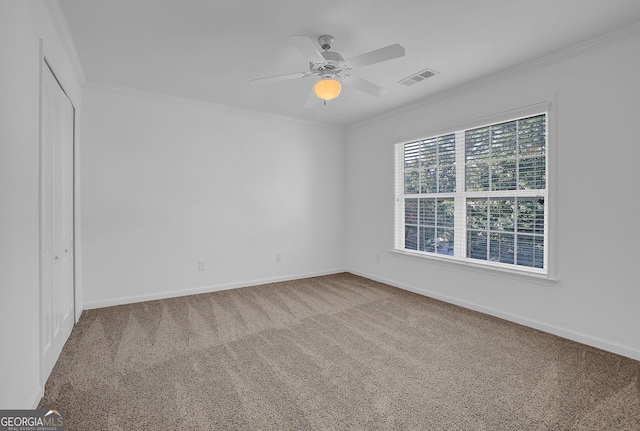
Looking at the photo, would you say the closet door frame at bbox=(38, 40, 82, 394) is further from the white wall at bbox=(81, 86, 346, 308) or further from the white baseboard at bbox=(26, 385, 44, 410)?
the white wall at bbox=(81, 86, 346, 308)

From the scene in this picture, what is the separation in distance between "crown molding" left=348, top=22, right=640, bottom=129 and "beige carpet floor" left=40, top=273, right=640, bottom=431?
101 inches

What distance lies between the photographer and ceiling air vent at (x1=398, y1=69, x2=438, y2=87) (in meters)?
3.28

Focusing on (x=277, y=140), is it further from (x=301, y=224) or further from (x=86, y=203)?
(x=86, y=203)

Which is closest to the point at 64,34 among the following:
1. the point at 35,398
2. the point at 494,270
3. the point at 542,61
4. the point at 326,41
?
the point at 326,41

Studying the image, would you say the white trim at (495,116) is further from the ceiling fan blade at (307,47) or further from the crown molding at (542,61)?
the ceiling fan blade at (307,47)

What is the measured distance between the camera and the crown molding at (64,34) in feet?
7.08

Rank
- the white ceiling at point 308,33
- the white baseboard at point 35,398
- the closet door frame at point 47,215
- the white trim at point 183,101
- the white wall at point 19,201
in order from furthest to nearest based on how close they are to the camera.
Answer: the white trim at point 183,101
the white ceiling at point 308,33
the closet door frame at point 47,215
the white baseboard at point 35,398
the white wall at point 19,201

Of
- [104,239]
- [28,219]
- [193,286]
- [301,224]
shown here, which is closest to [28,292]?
[28,219]

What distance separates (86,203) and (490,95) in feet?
15.4

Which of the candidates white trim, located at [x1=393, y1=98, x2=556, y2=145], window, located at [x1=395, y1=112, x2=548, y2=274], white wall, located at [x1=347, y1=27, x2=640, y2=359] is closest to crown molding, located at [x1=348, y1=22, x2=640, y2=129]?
white wall, located at [x1=347, y1=27, x2=640, y2=359]

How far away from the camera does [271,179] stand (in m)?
4.86

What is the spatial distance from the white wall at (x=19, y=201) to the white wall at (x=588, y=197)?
12.7 ft

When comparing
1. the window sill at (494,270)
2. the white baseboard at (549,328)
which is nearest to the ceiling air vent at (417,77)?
the window sill at (494,270)

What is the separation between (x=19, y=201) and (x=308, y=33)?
222 centimetres
